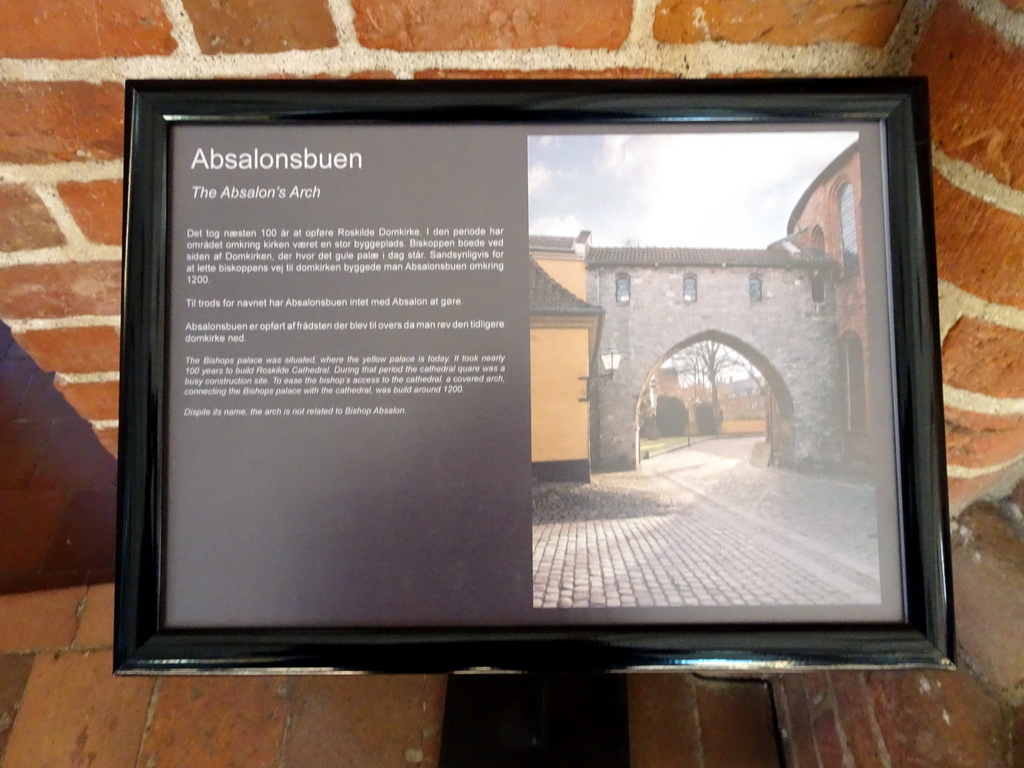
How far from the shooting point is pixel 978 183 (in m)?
0.56

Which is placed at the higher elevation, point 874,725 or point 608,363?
point 608,363

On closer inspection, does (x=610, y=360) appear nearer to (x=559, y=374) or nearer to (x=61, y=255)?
(x=559, y=374)

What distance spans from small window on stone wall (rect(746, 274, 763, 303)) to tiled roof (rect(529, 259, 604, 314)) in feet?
0.47

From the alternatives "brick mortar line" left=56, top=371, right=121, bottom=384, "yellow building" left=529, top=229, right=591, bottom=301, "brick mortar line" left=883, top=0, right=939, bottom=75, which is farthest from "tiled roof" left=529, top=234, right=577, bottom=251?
"brick mortar line" left=56, top=371, right=121, bottom=384

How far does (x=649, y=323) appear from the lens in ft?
1.87

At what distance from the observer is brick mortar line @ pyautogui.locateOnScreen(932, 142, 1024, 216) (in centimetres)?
54

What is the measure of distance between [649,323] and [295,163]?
1.25ft

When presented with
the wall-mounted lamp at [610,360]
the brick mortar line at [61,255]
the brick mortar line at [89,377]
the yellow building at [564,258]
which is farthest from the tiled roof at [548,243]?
the brick mortar line at [89,377]

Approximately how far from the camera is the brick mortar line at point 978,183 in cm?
54

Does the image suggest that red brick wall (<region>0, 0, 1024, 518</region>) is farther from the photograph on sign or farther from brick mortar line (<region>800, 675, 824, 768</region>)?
brick mortar line (<region>800, 675, 824, 768</region>)

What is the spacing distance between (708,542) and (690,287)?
0.25m

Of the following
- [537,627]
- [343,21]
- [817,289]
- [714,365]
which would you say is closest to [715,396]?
[714,365]

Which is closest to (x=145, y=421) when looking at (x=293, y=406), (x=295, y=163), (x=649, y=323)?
(x=293, y=406)

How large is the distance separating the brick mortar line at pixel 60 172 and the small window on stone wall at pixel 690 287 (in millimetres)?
625
